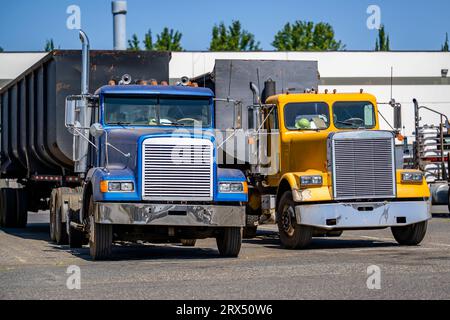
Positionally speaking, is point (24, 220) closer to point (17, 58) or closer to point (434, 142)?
point (434, 142)

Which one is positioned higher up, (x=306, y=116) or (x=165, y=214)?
(x=306, y=116)

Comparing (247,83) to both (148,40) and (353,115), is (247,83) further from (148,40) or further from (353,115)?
(148,40)

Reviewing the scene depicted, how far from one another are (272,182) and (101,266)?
597 cm

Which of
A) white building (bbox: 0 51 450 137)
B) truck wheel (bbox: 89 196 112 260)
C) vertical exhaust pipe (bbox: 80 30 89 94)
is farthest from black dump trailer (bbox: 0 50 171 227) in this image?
white building (bbox: 0 51 450 137)

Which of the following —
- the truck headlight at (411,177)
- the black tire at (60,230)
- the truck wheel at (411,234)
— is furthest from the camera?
the black tire at (60,230)

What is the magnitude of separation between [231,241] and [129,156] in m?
1.99

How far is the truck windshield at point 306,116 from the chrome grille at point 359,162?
1976 millimetres

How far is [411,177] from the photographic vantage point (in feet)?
60.5

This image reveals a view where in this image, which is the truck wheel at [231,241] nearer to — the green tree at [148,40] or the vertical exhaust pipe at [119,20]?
the vertical exhaust pipe at [119,20]

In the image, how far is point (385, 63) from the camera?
193ft

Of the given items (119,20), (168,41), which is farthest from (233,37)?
(119,20)

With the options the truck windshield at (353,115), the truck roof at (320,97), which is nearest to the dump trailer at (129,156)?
the truck roof at (320,97)

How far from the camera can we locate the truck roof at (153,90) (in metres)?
17.9
